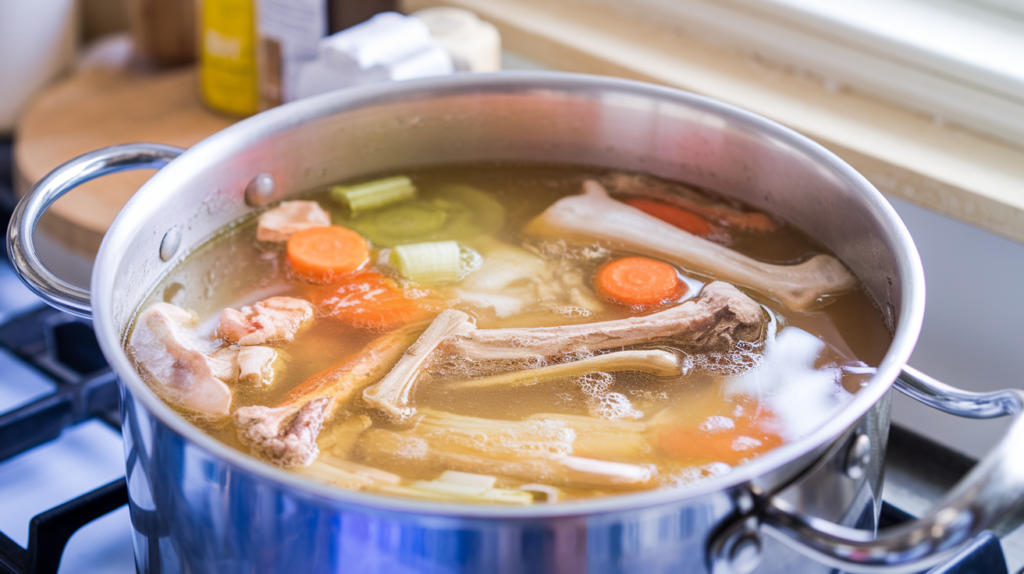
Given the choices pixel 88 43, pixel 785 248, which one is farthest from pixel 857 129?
pixel 88 43

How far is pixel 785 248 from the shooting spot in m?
1.01

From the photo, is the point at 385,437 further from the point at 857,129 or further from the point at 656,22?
the point at 656,22

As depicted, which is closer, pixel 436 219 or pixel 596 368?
pixel 596 368

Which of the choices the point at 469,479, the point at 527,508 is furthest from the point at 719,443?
the point at 527,508

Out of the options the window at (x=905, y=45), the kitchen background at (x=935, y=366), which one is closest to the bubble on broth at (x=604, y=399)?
the kitchen background at (x=935, y=366)

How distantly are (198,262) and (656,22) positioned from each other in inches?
33.8

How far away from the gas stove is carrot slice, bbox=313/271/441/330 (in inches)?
10.9

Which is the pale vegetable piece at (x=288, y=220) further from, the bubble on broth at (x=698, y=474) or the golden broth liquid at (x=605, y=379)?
the bubble on broth at (x=698, y=474)

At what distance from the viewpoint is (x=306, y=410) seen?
0.75m

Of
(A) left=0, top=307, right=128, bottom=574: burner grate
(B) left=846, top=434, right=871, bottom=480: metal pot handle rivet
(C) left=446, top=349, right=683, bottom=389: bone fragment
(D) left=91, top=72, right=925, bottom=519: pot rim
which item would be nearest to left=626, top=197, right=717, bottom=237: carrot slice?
(D) left=91, top=72, right=925, bottom=519: pot rim

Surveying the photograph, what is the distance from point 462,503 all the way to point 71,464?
0.62m

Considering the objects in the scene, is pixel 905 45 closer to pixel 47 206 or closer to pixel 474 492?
pixel 474 492

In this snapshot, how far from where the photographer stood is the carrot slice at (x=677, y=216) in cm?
105

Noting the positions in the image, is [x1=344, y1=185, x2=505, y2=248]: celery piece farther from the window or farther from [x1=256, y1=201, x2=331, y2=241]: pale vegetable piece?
the window
